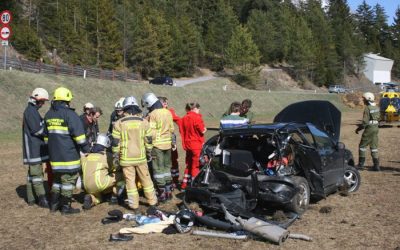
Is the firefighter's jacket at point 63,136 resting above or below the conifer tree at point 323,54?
below

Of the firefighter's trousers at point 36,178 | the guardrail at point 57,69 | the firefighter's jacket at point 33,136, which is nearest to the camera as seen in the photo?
the firefighter's jacket at point 33,136

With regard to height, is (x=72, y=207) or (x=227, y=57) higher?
(x=227, y=57)

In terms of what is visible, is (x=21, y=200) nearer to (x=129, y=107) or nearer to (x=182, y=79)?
(x=129, y=107)

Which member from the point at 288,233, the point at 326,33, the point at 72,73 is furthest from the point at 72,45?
the point at 326,33

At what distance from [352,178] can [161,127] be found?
3900mm

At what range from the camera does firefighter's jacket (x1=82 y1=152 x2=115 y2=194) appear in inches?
316

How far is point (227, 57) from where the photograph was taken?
2731 inches

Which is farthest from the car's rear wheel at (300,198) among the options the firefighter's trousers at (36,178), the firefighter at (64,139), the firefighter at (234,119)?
the firefighter's trousers at (36,178)

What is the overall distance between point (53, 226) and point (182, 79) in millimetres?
61849

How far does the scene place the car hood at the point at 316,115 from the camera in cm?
1034

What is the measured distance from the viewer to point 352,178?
917cm

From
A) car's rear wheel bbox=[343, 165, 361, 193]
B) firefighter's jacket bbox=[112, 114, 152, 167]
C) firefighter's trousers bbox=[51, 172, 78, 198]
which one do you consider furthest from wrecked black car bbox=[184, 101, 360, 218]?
firefighter's trousers bbox=[51, 172, 78, 198]

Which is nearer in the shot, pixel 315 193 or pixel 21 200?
pixel 315 193

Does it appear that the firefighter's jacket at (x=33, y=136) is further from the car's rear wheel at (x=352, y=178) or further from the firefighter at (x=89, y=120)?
the car's rear wheel at (x=352, y=178)
